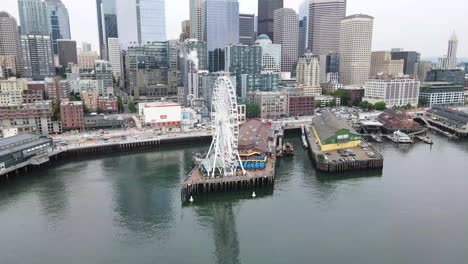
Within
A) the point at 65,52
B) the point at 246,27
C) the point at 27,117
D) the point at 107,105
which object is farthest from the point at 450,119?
the point at 65,52

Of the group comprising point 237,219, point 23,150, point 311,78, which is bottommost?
point 237,219

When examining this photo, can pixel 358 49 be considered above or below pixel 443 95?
above

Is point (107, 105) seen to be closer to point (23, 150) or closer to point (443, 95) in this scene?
point (23, 150)

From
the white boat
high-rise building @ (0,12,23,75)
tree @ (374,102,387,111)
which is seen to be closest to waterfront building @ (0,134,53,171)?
the white boat

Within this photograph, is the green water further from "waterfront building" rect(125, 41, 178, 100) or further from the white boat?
"waterfront building" rect(125, 41, 178, 100)

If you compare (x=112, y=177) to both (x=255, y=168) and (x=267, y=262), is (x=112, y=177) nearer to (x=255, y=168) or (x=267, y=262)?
(x=255, y=168)
